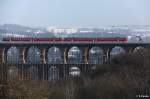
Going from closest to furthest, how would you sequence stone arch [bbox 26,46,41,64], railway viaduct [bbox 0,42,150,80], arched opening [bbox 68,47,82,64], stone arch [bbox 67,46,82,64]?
1. railway viaduct [bbox 0,42,150,80]
2. stone arch [bbox 26,46,41,64]
3. stone arch [bbox 67,46,82,64]
4. arched opening [bbox 68,47,82,64]

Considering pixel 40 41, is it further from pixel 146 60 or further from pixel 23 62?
pixel 146 60

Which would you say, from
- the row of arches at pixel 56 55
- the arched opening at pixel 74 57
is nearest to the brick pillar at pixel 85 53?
the row of arches at pixel 56 55

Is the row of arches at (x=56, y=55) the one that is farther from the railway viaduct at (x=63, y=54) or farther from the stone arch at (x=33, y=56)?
the railway viaduct at (x=63, y=54)

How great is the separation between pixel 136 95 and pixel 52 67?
37651 mm

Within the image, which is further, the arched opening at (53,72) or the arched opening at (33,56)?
the arched opening at (33,56)

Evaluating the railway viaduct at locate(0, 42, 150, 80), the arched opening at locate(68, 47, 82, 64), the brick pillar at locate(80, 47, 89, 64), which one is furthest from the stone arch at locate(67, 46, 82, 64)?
the railway viaduct at locate(0, 42, 150, 80)

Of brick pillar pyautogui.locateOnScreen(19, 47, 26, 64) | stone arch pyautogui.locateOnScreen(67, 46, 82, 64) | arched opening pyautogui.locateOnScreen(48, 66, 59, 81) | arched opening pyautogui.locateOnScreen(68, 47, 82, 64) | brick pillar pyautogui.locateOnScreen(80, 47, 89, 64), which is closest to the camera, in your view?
arched opening pyautogui.locateOnScreen(48, 66, 59, 81)

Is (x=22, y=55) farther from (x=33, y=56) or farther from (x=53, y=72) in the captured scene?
(x=33, y=56)

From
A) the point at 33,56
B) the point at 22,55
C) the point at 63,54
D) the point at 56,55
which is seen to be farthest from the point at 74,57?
the point at 22,55

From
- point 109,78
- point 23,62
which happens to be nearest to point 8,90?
point 109,78

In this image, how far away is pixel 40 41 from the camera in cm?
7644

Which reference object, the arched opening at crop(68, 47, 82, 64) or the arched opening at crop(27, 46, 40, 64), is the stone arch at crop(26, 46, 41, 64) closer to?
the arched opening at crop(27, 46, 40, 64)

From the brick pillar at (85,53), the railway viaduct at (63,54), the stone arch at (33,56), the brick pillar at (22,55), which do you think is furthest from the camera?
the stone arch at (33,56)

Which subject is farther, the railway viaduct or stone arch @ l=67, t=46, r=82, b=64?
stone arch @ l=67, t=46, r=82, b=64
